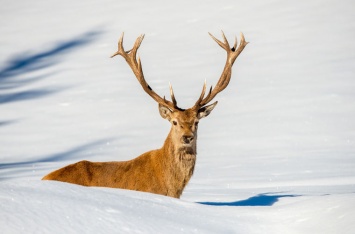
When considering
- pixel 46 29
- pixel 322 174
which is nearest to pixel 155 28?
pixel 46 29

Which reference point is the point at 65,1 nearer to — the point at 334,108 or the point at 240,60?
the point at 240,60

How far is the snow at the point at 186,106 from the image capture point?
597 centimetres

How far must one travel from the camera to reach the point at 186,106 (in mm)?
26688

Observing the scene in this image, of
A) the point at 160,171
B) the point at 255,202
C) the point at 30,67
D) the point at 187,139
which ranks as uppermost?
the point at 30,67

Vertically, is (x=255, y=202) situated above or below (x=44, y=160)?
below

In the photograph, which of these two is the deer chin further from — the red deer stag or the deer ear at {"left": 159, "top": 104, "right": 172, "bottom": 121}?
the deer ear at {"left": 159, "top": 104, "right": 172, "bottom": 121}

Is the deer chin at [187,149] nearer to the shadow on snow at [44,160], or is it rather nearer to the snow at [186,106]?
the snow at [186,106]

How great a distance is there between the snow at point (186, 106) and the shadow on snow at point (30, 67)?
9cm

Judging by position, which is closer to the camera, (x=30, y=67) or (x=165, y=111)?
(x=165, y=111)

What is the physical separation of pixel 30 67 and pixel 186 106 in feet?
45.5

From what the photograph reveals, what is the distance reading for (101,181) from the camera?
33.1ft

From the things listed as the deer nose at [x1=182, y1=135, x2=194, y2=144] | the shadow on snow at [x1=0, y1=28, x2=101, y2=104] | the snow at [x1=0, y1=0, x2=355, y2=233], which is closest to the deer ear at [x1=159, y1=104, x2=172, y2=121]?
the deer nose at [x1=182, y1=135, x2=194, y2=144]

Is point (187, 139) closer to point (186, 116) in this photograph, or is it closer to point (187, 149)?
point (187, 149)

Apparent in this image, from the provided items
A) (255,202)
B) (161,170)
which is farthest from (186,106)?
(161,170)
